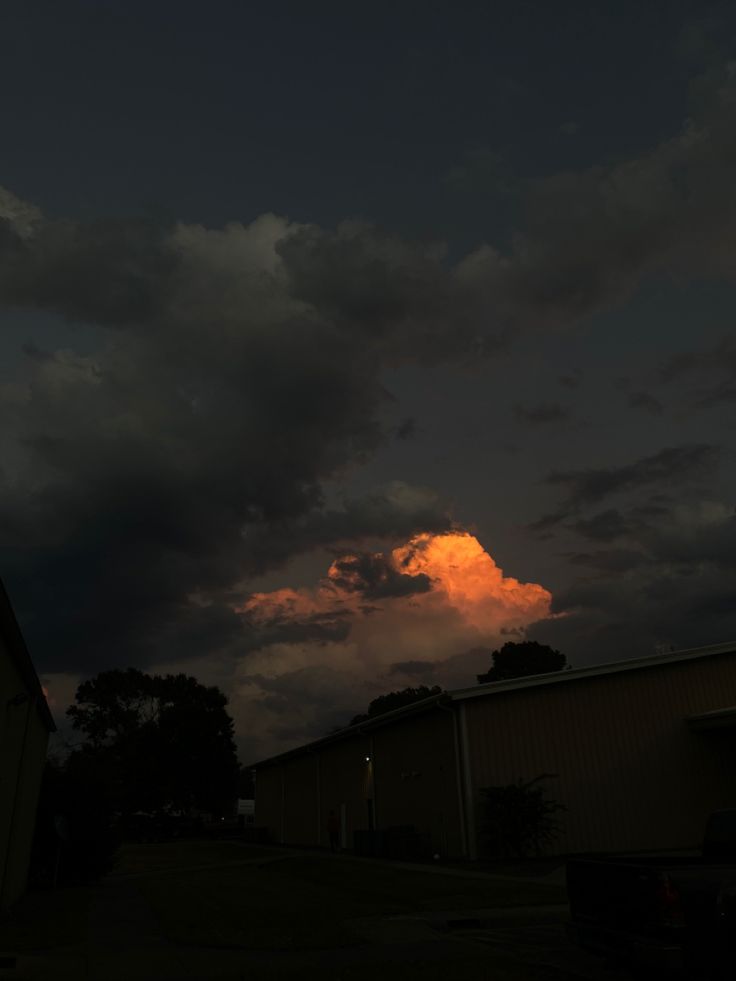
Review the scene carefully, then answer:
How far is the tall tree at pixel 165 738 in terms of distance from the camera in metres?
63.4

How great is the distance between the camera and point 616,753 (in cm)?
2523

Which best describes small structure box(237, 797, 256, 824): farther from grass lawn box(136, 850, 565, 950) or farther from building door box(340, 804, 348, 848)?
grass lawn box(136, 850, 565, 950)

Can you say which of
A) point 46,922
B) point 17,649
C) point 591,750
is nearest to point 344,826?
point 591,750

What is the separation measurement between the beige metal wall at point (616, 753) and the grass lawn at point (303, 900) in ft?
17.2

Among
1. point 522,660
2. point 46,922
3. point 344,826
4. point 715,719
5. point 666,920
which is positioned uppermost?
point 522,660

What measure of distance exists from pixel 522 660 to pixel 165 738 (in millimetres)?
33662

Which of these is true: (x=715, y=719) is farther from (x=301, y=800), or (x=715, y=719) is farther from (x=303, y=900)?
(x=301, y=800)

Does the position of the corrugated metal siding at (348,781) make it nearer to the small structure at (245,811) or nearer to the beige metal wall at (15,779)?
the beige metal wall at (15,779)

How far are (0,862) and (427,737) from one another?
14.7m

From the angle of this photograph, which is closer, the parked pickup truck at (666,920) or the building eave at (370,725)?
the parked pickup truck at (666,920)

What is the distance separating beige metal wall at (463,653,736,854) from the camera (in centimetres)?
2420

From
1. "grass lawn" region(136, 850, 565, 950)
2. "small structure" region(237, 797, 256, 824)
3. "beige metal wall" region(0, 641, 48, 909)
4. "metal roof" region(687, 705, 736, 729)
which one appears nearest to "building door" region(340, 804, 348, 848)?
"grass lawn" region(136, 850, 565, 950)

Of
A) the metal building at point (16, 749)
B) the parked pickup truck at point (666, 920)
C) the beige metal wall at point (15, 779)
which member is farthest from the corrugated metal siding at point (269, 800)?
the parked pickup truck at point (666, 920)

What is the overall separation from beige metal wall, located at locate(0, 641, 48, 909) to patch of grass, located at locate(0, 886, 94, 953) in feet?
1.57
